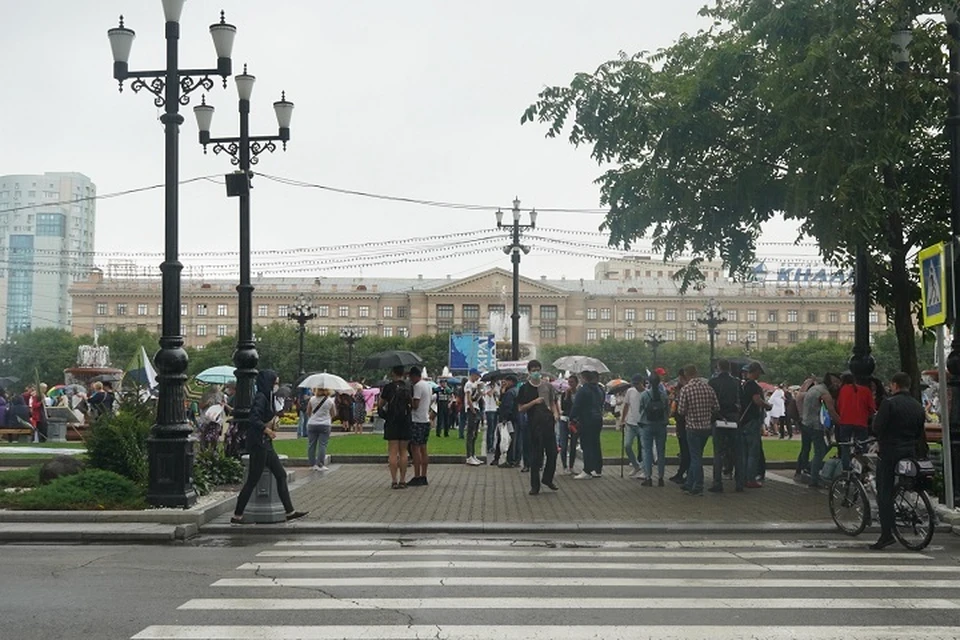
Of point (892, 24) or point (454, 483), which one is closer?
point (892, 24)

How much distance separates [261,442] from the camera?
1287 centimetres

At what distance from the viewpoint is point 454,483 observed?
18000 mm

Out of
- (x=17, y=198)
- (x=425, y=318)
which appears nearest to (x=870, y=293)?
(x=425, y=318)

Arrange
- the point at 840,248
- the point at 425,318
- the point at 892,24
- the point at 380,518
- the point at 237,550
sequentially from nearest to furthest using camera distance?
the point at 237,550 < the point at 380,518 < the point at 892,24 < the point at 840,248 < the point at 425,318

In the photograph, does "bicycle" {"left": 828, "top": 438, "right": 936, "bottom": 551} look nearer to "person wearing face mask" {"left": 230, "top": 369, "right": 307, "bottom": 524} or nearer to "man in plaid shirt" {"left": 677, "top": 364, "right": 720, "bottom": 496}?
"man in plaid shirt" {"left": 677, "top": 364, "right": 720, "bottom": 496}

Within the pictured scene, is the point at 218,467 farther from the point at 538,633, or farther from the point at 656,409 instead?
the point at 538,633

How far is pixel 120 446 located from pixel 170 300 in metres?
2.14

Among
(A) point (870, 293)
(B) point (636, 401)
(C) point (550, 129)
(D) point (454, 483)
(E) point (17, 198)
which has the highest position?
(E) point (17, 198)

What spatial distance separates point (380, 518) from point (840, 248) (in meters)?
7.61

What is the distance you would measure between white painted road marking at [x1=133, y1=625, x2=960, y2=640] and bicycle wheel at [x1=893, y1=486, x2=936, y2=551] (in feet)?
13.0

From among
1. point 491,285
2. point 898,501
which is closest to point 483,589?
point 898,501

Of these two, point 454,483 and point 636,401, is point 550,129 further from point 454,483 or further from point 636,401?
point 454,483

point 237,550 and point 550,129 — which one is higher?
point 550,129

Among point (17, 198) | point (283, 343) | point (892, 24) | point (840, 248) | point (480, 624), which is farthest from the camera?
point (17, 198)
